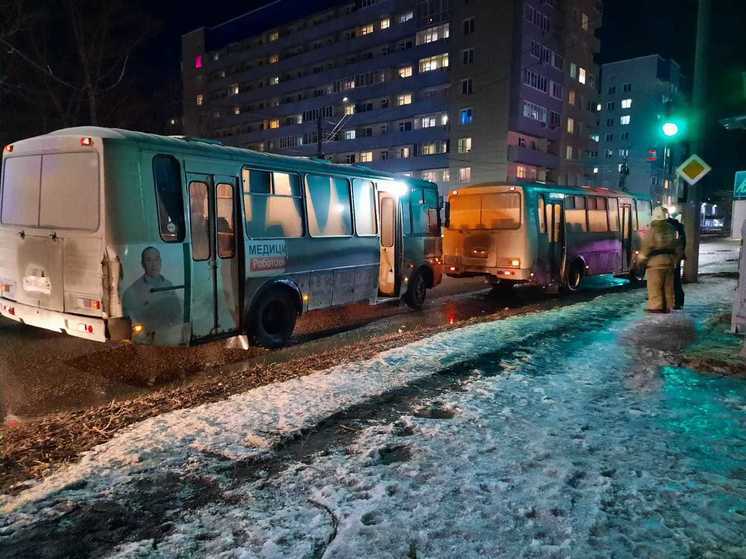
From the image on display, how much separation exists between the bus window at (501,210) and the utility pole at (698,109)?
14.3 feet

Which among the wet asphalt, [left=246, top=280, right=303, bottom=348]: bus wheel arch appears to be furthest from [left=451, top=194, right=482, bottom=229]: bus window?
[left=246, top=280, right=303, bottom=348]: bus wheel arch

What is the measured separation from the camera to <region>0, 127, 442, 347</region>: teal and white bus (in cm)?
611

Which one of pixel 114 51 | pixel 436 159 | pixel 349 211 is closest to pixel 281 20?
Result: pixel 436 159

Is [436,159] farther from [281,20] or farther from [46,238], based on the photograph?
[46,238]

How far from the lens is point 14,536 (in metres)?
3.12

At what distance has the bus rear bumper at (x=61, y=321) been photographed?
6.10 meters

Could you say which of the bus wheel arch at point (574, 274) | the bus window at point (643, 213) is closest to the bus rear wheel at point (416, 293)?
the bus wheel arch at point (574, 274)

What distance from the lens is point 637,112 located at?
93000 mm

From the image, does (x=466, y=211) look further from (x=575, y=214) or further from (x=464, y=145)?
(x=464, y=145)

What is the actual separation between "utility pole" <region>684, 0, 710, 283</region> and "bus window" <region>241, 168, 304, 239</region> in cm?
1028

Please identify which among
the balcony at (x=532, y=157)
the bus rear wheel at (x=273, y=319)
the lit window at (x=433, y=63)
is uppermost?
the lit window at (x=433, y=63)

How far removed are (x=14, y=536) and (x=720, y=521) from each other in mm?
4078

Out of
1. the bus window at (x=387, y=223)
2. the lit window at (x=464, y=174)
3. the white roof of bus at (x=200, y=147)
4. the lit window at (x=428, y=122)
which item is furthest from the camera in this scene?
the lit window at (x=428, y=122)

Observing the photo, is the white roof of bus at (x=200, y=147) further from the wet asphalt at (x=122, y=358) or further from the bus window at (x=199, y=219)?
the wet asphalt at (x=122, y=358)
